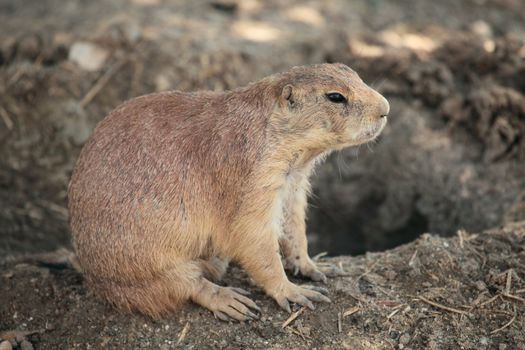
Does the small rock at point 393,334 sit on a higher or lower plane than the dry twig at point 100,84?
lower

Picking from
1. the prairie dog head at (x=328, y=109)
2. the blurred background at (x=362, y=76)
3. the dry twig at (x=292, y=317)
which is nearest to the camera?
the prairie dog head at (x=328, y=109)

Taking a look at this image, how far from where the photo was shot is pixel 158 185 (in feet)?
13.6

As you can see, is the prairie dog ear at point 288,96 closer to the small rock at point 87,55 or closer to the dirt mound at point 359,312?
the dirt mound at point 359,312

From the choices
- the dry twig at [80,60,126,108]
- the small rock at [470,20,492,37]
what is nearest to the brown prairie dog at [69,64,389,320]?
the dry twig at [80,60,126,108]

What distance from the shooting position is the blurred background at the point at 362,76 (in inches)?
260

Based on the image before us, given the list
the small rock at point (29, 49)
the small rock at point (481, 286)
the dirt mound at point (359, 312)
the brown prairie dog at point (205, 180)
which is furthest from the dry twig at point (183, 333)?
the small rock at point (29, 49)

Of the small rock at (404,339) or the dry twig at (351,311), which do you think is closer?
the small rock at (404,339)

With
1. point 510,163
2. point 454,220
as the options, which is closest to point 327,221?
point 454,220

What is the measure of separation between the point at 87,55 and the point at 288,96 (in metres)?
3.95

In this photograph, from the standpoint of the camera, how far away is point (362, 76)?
281 inches

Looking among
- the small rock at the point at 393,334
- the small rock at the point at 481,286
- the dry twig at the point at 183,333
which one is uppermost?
the small rock at the point at 481,286

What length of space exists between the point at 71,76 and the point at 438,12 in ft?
15.0

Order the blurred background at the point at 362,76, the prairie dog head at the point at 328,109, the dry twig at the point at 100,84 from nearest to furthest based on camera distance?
the prairie dog head at the point at 328,109, the blurred background at the point at 362,76, the dry twig at the point at 100,84

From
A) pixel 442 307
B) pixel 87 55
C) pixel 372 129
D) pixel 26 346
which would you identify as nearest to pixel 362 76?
pixel 87 55
